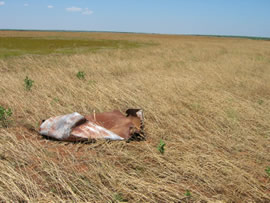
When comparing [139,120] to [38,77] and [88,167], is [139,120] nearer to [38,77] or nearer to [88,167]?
[88,167]

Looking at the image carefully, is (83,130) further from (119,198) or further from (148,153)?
(119,198)

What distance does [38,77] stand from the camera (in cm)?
788

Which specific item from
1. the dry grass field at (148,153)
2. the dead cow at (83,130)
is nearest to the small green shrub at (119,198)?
the dry grass field at (148,153)

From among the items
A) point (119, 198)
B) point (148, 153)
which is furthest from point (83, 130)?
point (119, 198)

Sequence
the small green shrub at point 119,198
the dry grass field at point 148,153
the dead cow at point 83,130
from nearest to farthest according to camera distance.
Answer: the small green shrub at point 119,198 < the dry grass field at point 148,153 < the dead cow at point 83,130

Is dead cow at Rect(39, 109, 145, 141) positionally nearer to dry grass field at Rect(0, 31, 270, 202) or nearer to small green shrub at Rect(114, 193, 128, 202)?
dry grass field at Rect(0, 31, 270, 202)

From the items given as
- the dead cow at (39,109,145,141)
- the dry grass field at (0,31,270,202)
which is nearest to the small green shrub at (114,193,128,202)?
the dry grass field at (0,31,270,202)

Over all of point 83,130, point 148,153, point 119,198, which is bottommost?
point 119,198

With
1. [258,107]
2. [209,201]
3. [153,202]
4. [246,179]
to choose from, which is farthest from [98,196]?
[258,107]

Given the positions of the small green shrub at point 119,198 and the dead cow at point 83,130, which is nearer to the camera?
the small green shrub at point 119,198

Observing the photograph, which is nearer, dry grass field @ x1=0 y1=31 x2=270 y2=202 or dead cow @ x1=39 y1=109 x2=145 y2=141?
dry grass field @ x1=0 y1=31 x2=270 y2=202

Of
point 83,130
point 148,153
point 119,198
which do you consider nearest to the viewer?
point 119,198

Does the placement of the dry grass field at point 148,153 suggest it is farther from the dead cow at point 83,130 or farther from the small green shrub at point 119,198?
the dead cow at point 83,130

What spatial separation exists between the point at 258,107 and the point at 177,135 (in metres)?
2.79
